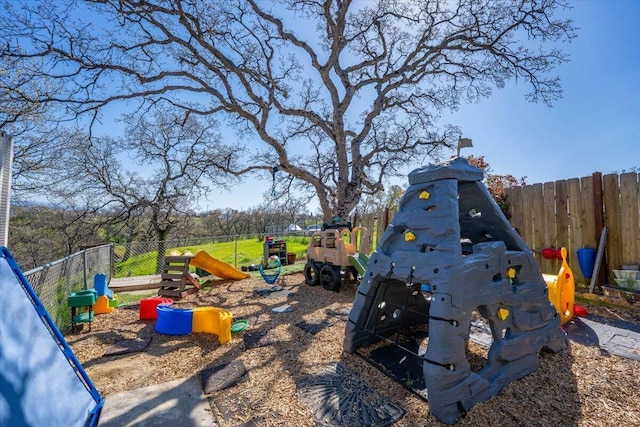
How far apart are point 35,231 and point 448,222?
1936 cm

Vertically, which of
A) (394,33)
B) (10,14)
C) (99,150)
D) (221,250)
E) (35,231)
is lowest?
(221,250)

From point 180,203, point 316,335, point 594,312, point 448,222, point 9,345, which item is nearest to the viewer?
point 9,345

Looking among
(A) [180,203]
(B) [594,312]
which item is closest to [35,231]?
(A) [180,203]

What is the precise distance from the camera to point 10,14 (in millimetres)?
7270

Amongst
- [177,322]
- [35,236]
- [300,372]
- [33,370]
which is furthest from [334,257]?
[35,236]

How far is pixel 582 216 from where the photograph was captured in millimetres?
5848

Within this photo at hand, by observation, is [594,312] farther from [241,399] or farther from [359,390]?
[241,399]

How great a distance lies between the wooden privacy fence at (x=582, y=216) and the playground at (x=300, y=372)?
128 cm

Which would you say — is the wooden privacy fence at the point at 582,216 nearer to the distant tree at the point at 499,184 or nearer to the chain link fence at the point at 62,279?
the distant tree at the point at 499,184

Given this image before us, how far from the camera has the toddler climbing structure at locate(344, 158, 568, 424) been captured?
2.47 meters

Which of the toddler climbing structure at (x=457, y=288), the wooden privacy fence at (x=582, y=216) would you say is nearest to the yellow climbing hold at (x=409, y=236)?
the toddler climbing structure at (x=457, y=288)

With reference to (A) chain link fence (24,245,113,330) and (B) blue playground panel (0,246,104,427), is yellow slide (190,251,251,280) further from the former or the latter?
(B) blue playground panel (0,246,104,427)

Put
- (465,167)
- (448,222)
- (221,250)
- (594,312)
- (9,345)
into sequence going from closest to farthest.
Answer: (9,345) → (448,222) → (465,167) → (594,312) → (221,250)

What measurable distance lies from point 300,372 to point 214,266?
573 centimetres
